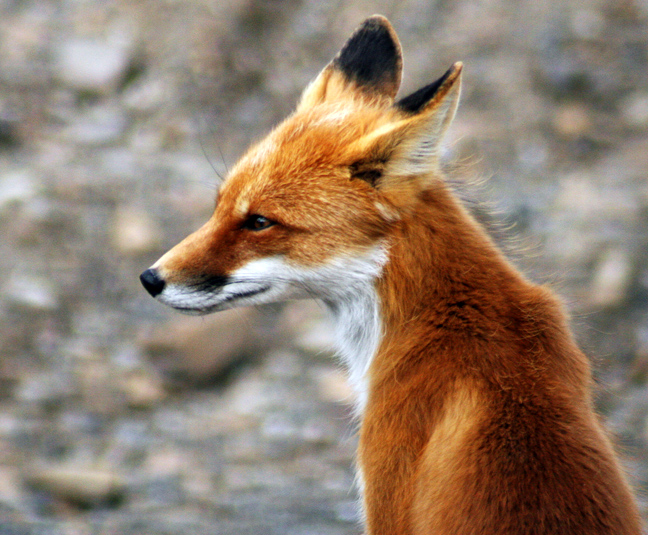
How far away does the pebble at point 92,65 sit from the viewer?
11.1 meters

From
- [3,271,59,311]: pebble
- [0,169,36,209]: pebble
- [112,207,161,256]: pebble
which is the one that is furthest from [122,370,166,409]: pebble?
[0,169,36,209]: pebble

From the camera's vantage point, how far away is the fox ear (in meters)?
3.96

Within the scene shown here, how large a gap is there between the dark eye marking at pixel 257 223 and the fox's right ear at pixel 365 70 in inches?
40.4

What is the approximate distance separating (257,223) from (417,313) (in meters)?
0.96

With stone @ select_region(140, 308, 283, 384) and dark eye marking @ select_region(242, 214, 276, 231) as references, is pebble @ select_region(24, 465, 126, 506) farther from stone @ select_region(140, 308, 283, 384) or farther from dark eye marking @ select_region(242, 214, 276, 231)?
dark eye marking @ select_region(242, 214, 276, 231)

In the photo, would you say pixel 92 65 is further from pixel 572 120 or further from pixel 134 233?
pixel 572 120

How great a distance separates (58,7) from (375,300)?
32.3 ft

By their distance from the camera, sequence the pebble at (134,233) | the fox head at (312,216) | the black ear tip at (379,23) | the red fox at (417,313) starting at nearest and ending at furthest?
the red fox at (417,313), the fox head at (312,216), the black ear tip at (379,23), the pebble at (134,233)

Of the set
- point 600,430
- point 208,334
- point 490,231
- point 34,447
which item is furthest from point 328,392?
point 600,430

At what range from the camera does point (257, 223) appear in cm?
430

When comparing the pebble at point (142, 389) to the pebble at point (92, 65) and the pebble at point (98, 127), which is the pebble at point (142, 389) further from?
the pebble at point (92, 65)

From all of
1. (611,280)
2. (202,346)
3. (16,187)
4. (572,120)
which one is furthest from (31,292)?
(572,120)

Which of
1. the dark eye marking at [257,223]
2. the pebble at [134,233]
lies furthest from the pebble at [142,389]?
the dark eye marking at [257,223]

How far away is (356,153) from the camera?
4.22 metres
